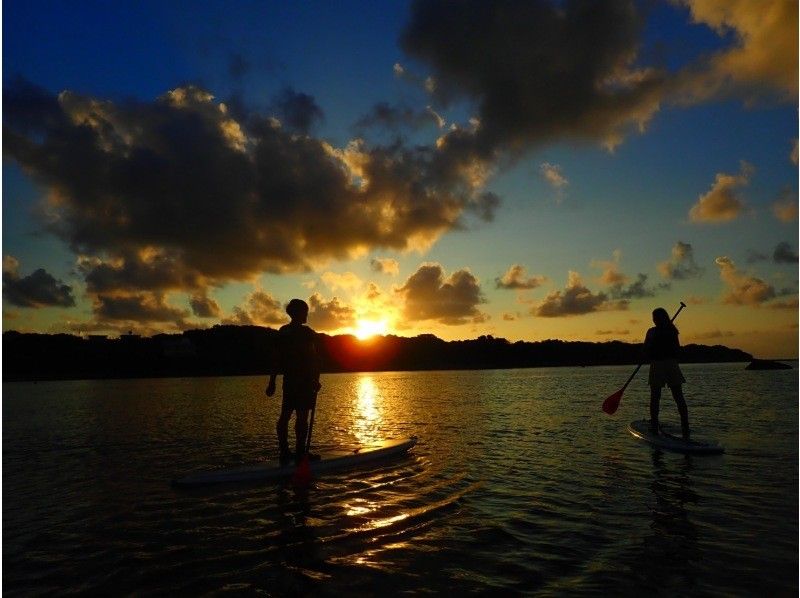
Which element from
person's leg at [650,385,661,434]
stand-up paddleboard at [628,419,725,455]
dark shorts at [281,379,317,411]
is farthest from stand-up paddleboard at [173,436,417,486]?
person's leg at [650,385,661,434]

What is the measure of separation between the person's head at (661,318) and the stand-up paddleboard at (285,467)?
25.7 feet

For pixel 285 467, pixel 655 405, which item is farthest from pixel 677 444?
pixel 285 467

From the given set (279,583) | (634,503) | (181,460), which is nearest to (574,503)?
(634,503)

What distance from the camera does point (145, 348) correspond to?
17288 cm

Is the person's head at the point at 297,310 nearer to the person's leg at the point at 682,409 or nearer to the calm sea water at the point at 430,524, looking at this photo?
the calm sea water at the point at 430,524

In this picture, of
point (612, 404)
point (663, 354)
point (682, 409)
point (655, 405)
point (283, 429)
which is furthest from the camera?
point (612, 404)

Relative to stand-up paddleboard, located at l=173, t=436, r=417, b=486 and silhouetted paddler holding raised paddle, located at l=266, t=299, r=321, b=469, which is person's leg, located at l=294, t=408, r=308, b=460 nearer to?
silhouetted paddler holding raised paddle, located at l=266, t=299, r=321, b=469

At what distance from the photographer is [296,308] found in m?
11.2

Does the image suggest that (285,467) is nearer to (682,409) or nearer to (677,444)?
(677,444)

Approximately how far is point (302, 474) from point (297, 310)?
3.43 metres

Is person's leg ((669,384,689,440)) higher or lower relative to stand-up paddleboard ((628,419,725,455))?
higher

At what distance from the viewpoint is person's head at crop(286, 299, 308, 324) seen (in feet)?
36.7

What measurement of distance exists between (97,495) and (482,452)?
935 centimetres

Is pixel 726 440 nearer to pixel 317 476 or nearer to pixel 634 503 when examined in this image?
pixel 634 503
